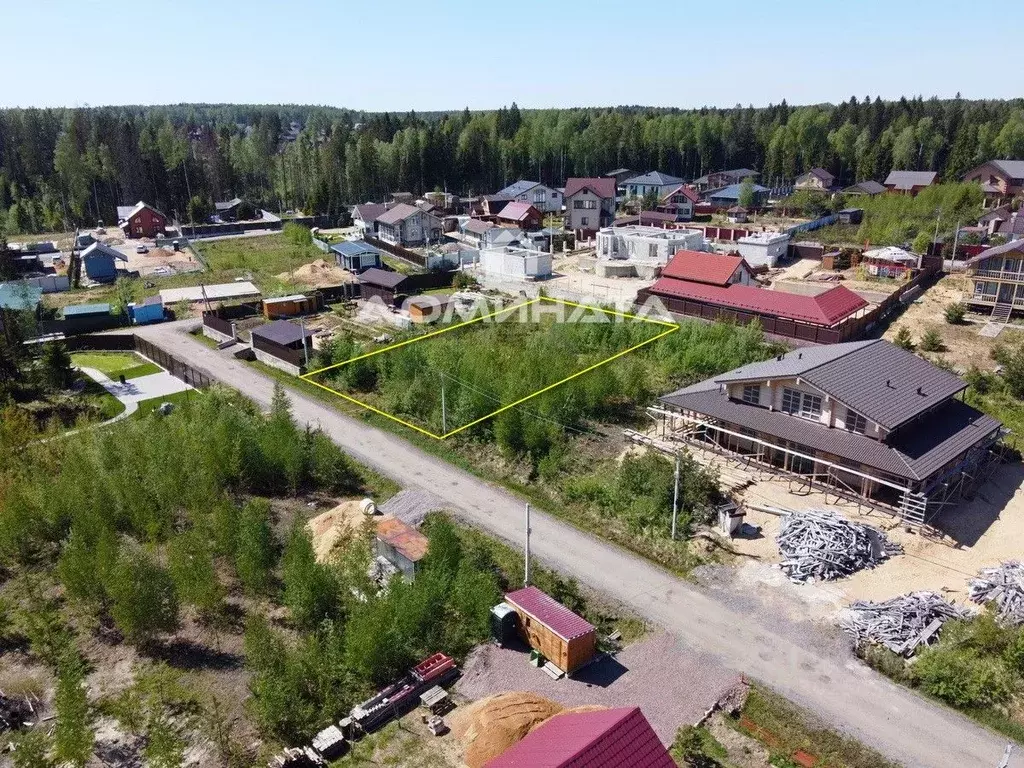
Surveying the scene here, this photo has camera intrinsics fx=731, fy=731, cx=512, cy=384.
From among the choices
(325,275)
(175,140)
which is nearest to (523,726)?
(325,275)

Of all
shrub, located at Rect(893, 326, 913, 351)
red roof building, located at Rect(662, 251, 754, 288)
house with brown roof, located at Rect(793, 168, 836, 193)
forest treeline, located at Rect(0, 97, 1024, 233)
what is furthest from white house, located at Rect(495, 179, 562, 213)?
shrub, located at Rect(893, 326, 913, 351)

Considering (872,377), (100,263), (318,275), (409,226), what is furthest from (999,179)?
(100,263)

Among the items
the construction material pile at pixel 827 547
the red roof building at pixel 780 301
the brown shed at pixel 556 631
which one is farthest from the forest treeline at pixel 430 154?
the brown shed at pixel 556 631

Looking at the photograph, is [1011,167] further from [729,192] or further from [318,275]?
[318,275]

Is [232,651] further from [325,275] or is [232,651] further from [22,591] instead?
[325,275]

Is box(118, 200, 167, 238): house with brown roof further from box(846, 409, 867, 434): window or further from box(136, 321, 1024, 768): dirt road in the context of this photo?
box(846, 409, 867, 434): window

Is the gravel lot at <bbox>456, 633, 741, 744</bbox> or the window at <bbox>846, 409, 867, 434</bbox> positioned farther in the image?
the window at <bbox>846, 409, 867, 434</bbox>
